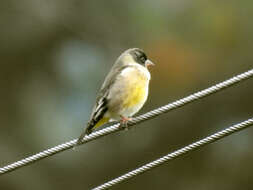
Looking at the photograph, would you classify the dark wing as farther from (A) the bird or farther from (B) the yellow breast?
(B) the yellow breast

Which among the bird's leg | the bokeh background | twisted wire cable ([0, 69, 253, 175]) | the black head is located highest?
the bokeh background

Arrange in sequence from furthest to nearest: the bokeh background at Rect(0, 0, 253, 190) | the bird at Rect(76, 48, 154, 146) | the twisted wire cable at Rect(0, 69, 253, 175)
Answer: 1. the bokeh background at Rect(0, 0, 253, 190)
2. the bird at Rect(76, 48, 154, 146)
3. the twisted wire cable at Rect(0, 69, 253, 175)

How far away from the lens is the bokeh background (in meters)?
18.2

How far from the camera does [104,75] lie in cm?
1825

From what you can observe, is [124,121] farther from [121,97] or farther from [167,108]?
[167,108]

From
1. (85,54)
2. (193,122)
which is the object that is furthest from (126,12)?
(193,122)

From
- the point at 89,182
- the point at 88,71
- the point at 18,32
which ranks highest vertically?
the point at 18,32

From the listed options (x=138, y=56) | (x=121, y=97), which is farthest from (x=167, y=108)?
(x=138, y=56)

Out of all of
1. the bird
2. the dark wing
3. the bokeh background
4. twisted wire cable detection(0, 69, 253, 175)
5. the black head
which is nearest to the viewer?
twisted wire cable detection(0, 69, 253, 175)

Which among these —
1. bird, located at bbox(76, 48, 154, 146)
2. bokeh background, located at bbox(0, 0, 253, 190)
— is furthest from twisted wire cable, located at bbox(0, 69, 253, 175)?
bokeh background, located at bbox(0, 0, 253, 190)

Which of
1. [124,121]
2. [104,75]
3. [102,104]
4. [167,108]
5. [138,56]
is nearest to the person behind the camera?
[167,108]

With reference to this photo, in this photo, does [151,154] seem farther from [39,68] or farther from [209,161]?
[39,68]

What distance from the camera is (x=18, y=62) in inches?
785

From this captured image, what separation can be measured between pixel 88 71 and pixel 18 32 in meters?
1.99
